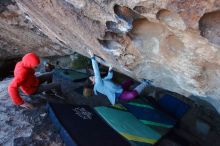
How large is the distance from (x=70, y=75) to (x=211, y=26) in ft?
14.7

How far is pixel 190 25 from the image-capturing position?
247cm

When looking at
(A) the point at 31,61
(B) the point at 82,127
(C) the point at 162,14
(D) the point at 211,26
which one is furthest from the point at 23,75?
(D) the point at 211,26

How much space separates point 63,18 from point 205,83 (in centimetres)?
182

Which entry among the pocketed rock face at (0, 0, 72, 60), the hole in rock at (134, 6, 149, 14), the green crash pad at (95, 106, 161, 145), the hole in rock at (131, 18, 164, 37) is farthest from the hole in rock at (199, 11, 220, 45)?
the pocketed rock face at (0, 0, 72, 60)

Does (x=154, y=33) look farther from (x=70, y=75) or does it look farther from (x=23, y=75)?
(x=70, y=75)

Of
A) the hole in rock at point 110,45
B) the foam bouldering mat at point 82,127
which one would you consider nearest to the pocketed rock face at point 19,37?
the foam bouldering mat at point 82,127

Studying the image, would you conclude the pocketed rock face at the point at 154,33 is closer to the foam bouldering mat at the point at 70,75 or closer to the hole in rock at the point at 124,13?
the hole in rock at the point at 124,13

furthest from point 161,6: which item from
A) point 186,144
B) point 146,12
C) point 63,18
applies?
point 186,144

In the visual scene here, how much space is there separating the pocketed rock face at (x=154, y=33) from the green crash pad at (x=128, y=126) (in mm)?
996

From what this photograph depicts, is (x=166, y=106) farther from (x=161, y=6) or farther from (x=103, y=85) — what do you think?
(x=161, y=6)

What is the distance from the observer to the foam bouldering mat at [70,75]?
6.50 m

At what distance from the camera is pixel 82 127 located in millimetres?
4484

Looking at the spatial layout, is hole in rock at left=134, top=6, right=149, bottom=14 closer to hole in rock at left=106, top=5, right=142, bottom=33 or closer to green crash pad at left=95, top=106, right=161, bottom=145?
hole in rock at left=106, top=5, right=142, bottom=33

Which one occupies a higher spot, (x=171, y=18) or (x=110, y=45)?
(x=171, y=18)
